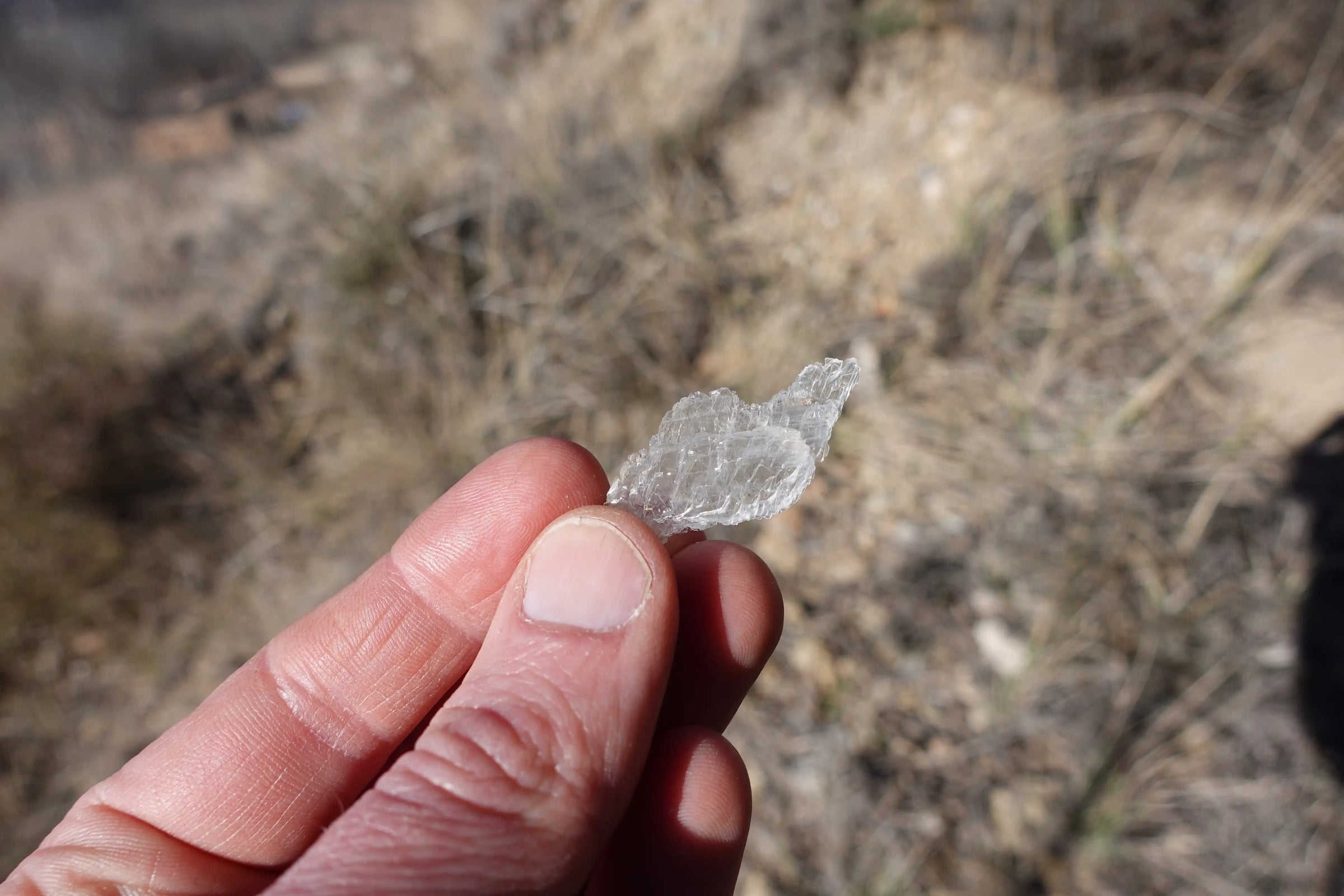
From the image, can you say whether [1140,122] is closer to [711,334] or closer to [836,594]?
[711,334]

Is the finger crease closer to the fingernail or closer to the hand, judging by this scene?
the hand

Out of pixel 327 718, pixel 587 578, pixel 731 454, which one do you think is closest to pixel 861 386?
pixel 731 454

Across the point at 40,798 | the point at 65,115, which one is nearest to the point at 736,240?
the point at 40,798

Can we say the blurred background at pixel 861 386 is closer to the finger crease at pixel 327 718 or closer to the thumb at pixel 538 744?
the finger crease at pixel 327 718

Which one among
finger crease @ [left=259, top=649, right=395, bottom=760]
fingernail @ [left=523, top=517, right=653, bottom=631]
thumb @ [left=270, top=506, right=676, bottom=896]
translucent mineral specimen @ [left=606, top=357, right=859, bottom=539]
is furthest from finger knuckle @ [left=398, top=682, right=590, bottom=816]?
finger crease @ [left=259, top=649, right=395, bottom=760]

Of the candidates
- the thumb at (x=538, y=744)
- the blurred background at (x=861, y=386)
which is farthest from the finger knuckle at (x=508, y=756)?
the blurred background at (x=861, y=386)

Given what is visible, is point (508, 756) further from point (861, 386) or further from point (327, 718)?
point (861, 386)
